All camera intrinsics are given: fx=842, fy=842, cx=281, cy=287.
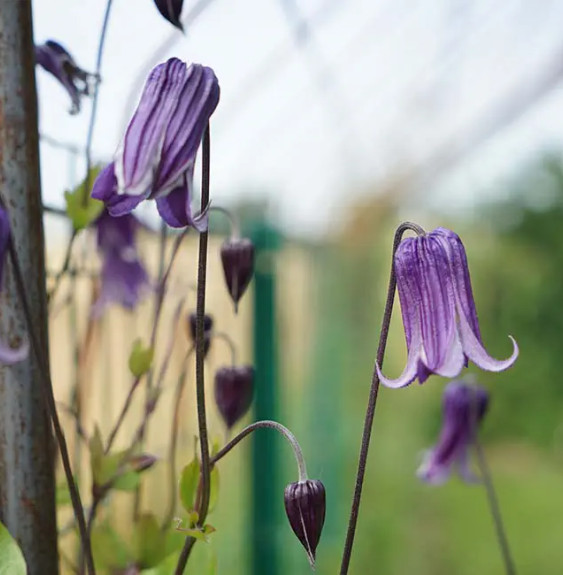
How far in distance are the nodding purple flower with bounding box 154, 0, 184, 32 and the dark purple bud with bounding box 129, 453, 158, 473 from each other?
247 mm

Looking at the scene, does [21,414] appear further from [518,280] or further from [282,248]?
[518,280]

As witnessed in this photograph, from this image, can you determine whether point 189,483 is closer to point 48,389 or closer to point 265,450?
point 48,389

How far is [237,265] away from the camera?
430 mm

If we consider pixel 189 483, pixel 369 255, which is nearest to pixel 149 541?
pixel 189 483

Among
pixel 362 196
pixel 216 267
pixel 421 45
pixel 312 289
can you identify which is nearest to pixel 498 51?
pixel 421 45

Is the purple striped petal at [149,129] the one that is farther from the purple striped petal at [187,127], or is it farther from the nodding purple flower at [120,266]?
the nodding purple flower at [120,266]

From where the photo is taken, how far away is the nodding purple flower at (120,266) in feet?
2.00

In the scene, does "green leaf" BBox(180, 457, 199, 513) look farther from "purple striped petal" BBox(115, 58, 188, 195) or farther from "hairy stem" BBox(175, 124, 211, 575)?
"purple striped petal" BBox(115, 58, 188, 195)

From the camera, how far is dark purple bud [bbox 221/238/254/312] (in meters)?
0.43

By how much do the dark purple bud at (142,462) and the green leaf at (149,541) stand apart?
0.22 ft

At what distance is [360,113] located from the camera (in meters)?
2.62

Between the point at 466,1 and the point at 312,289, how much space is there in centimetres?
92

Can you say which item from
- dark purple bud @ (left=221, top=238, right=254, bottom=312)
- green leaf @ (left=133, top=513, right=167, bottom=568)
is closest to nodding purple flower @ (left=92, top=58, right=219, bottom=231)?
dark purple bud @ (left=221, top=238, right=254, bottom=312)

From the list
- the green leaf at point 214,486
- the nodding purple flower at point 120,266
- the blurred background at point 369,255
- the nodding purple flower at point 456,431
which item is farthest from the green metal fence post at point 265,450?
the green leaf at point 214,486
